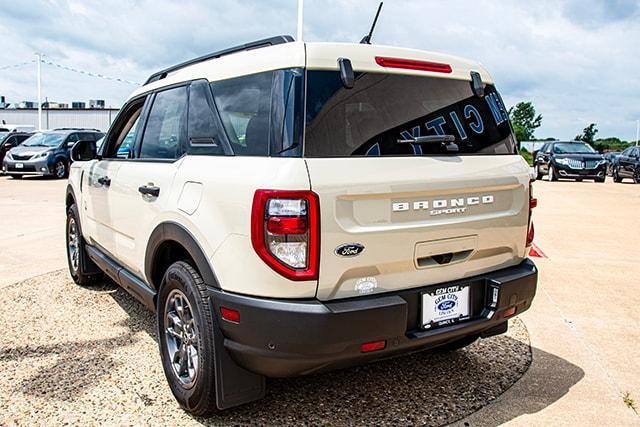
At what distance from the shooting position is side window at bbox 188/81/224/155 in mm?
2803

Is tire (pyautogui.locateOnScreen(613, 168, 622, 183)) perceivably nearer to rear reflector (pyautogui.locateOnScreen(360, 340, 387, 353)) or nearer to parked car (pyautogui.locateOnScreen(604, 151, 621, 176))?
parked car (pyautogui.locateOnScreen(604, 151, 621, 176))

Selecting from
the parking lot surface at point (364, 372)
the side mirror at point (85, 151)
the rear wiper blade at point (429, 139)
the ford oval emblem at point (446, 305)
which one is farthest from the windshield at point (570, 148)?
the ford oval emblem at point (446, 305)

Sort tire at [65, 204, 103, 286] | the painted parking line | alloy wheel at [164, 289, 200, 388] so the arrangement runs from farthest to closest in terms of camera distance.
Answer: the painted parking line
tire at [65, 204, 103, 286]
alloy wheel at [164, 289, 200, 388]

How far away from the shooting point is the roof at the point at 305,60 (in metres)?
2.46

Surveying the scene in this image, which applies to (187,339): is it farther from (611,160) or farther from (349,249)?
(611,160)

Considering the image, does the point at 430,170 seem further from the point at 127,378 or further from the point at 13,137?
the point at 13,137

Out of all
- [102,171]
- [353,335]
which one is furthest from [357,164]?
[102,171]

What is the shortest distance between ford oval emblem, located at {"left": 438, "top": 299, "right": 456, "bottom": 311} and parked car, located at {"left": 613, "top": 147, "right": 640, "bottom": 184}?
20.4m

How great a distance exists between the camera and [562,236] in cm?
824

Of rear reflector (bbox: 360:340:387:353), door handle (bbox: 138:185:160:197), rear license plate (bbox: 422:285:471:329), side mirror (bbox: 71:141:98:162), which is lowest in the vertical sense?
rear reflector (bbox: 360:340:387:353)

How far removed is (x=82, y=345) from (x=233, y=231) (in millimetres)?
2070

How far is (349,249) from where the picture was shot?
7.77 ft

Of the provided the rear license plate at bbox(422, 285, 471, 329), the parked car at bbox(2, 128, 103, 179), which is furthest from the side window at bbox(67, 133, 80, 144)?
the rear license plate at bbox(422, 285, 471, 329)

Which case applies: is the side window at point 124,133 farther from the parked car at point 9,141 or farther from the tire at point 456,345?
the parked car at point 9,141
